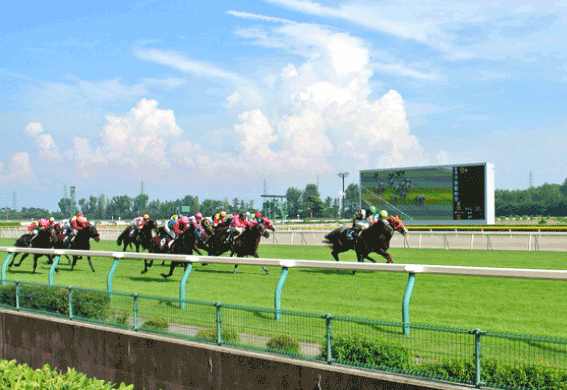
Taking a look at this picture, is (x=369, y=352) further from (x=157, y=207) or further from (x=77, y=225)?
(x=157, y=207)

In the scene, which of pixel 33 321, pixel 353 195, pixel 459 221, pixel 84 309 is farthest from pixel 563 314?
pixel 353 195

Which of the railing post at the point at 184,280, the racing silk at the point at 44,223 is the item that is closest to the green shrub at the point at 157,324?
the railing post at the point at 184,280

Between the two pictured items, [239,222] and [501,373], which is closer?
[501,373]

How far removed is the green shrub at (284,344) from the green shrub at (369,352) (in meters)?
0.32

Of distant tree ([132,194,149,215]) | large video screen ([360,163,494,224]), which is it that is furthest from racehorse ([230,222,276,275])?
distant tree ([132,194,149,215])

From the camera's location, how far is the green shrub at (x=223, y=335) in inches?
220

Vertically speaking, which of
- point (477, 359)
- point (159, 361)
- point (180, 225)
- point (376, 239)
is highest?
point (180, 225)

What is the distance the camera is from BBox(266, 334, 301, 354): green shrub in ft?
16.8

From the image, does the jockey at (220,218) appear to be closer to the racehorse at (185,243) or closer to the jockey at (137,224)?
the jockey at (137,224)

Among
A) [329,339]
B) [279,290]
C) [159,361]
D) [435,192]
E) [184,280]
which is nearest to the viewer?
[329,339]

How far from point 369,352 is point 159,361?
2494 millimetres

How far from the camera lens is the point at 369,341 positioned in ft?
15.2

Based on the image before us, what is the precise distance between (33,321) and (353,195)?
421 feet

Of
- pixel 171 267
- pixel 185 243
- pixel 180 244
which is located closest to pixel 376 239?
pixel 185 243
